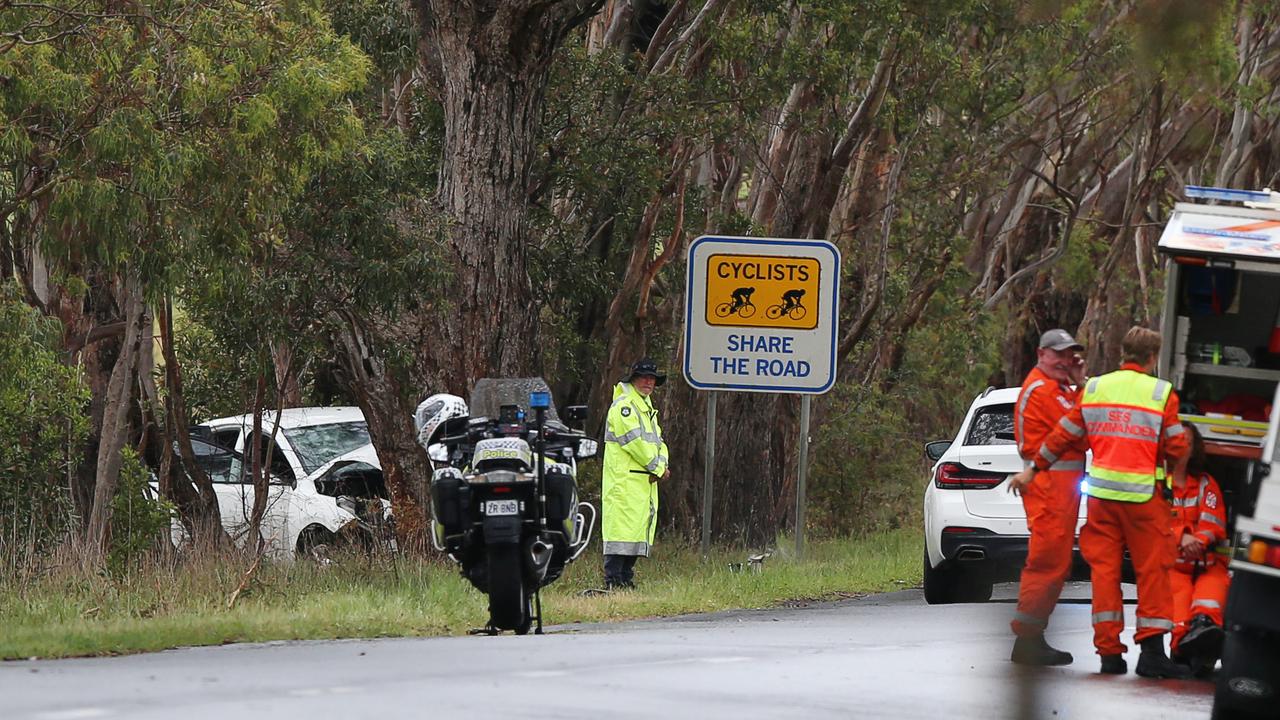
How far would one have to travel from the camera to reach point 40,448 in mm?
19547

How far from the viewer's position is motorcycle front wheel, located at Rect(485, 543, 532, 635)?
11.1 m

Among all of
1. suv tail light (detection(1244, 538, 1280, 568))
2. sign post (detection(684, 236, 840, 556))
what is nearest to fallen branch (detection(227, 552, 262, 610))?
sign post (detection(684, 236, 840, 556))

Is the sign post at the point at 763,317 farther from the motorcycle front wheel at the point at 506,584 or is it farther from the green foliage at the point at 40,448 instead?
the motorcycle front wheel at the point at 506,584

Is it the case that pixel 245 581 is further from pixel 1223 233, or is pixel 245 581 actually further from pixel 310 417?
pixel 310 417

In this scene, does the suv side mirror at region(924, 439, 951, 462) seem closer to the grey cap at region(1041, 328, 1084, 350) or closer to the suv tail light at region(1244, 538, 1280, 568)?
the grey cap at region(1041, 328, 1084, 350)

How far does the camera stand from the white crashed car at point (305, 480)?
19359 mm

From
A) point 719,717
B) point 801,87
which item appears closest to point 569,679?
point 719,717

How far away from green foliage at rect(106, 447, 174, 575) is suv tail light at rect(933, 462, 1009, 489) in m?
7.46

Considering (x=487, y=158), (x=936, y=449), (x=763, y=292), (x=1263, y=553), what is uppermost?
(x=487, y=158)

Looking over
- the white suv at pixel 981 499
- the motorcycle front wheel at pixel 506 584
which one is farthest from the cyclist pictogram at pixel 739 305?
the motorcycle front wheel at pixel 506 584

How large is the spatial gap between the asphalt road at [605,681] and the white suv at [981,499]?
2.27 meters

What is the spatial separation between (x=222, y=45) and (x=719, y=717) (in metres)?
9.40

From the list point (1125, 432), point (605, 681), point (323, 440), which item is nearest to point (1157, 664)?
point (1125, 432)

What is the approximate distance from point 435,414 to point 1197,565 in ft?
14.0
